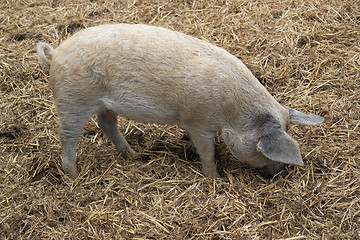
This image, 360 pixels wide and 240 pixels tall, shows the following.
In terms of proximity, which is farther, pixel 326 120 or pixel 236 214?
pixel 326 120

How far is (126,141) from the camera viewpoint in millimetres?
4973

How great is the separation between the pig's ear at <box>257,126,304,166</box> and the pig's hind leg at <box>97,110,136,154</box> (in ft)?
4.96

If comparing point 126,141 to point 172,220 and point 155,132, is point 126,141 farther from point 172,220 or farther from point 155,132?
point 172,220

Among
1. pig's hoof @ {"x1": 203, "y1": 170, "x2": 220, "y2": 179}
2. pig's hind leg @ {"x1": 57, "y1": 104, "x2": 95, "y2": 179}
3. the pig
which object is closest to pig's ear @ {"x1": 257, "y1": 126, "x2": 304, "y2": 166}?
the pig

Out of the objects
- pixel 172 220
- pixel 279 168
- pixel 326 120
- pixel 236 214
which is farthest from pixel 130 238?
pixel 326 120

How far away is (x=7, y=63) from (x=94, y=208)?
2967 millimetres

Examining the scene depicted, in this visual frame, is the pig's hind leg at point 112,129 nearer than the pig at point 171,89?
No

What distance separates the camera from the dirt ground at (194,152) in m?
3.98

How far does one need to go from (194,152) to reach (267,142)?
107cm

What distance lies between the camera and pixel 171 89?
4055mm

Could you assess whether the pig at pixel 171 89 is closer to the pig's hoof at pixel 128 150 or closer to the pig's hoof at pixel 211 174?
the pig's hoof at pixel 211 174

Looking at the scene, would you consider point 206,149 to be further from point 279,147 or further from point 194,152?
point 279,147

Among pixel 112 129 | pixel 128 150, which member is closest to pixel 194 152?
pixel 128 150

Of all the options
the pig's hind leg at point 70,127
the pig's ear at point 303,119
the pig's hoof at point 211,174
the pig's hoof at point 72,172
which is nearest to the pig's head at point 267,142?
the pig's ear at point 303,119
